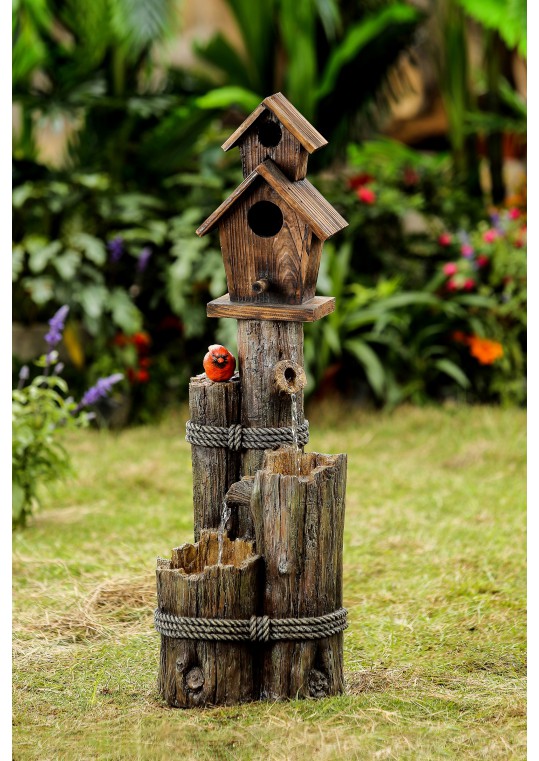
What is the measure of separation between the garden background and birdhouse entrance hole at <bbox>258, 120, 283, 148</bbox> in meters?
2.09

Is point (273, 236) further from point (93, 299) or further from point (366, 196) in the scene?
point (366, 196)

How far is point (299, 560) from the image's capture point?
374 cm

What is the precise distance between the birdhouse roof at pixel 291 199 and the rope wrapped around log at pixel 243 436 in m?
0.70

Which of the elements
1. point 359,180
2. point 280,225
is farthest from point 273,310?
Answer: point 359,180

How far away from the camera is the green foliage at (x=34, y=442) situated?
5848 millimetres

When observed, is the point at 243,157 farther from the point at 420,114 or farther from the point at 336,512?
the point at 420,114

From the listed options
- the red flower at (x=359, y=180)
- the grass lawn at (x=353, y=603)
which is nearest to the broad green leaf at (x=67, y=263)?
the grass lawn at (x=353, y=603)

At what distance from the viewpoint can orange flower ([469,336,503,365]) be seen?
8438 mm

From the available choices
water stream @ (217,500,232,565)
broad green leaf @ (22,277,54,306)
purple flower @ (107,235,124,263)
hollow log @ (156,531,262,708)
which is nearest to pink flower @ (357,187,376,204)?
purple flower @ (107,235,124,263)

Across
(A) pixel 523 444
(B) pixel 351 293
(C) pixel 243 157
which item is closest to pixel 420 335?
(B) pixel 351 293

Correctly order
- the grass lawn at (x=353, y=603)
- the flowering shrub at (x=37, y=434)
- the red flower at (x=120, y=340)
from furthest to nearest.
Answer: the red flower at (x=120, y=340) → the flowering shrub at (x=37, y=434) → the grass lawn at (x=353, y=603)

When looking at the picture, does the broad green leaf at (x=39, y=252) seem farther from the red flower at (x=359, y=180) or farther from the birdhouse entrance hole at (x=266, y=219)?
the birdhouse entrance hole at (x=266, y=219)

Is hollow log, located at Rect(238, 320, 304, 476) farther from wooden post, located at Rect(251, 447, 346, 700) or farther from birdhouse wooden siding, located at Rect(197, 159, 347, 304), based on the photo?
wooden post, located at Rect(251, 447, 346, 700)
